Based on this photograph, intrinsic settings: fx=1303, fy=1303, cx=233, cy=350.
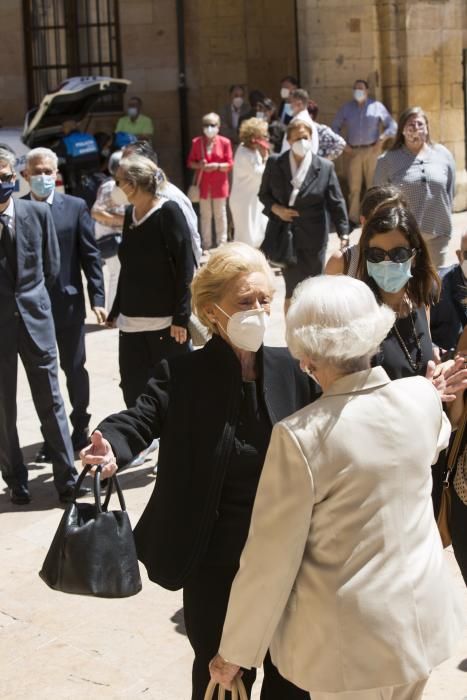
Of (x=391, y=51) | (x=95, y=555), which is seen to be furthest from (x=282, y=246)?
(x=391, y=51)

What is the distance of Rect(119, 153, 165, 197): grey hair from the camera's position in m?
6.71

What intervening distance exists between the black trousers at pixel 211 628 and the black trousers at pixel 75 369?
410 centimetres

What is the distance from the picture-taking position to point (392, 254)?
461 centimetres

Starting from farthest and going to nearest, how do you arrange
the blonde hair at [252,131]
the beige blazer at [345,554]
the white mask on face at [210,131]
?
the white mask on face at [210,131]
the blonde hair at [252,131]
the beige blazer at [345,554]

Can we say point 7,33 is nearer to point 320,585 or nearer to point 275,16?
point 275,16

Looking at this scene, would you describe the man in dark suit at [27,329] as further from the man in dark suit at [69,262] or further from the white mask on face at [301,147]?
the white mask on face at [301,147]

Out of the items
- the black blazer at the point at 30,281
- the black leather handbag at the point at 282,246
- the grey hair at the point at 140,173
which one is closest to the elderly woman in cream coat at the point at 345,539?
the grey hair at the point at 140,173

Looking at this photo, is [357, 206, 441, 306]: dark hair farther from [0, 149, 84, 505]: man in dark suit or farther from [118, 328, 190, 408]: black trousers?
[0, 149, 84, 505]: man in dark suit

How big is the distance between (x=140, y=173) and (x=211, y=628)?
11.4 ft

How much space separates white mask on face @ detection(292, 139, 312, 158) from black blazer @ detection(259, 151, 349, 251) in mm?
80

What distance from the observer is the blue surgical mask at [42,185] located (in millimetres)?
7512

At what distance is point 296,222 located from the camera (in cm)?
953

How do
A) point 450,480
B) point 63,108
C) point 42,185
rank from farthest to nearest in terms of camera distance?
point 63,108, point 42,185, point 450,480

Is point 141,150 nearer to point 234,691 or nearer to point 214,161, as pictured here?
point 234,691
